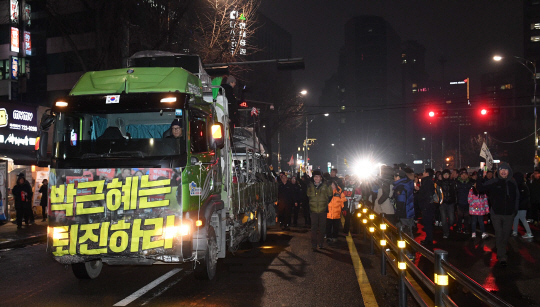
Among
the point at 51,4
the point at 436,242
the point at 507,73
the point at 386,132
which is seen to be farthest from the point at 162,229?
the point at 386,132

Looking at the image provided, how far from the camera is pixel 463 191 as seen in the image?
578 inches

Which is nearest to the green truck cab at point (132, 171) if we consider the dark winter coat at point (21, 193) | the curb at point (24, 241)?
the curb at point (24, 241)

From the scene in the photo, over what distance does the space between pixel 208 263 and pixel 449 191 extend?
901 centimetres

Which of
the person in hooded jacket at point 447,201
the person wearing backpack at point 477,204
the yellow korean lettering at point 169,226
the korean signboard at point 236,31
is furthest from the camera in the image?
the korean signboard at point 236,31

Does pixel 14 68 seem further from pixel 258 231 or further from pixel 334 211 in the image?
pixel 334 211

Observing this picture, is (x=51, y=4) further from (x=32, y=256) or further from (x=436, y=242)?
(x=436, y=242)

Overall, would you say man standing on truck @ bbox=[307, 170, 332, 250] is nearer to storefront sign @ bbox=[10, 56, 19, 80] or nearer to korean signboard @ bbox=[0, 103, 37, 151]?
korean signboard @ bbox=[0, 103, 37, 151]

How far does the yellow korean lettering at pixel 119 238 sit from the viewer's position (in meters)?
7.05

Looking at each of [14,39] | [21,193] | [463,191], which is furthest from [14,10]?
[463,191]

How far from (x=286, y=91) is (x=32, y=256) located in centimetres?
3983

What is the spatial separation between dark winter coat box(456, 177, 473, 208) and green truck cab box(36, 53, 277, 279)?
8976 mm

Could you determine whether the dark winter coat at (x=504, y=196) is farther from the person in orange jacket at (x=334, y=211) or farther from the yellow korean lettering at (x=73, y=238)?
the yellow korean lettering at (x=73, y=238)

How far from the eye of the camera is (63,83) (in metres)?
32.3

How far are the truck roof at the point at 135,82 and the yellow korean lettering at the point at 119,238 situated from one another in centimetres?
212
